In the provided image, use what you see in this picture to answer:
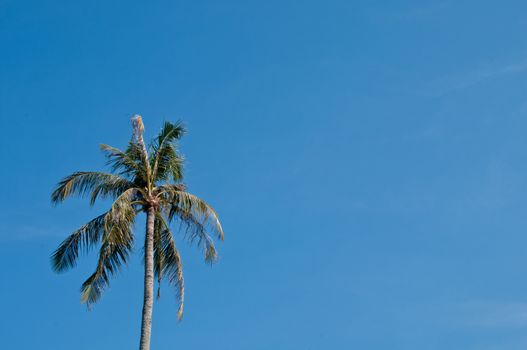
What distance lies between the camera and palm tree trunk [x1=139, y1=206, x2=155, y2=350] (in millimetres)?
34125

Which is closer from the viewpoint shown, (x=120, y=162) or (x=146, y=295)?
(x=146, y=295)

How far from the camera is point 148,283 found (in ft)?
115

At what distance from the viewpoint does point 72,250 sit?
1419 inches

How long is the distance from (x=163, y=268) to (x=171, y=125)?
4.86 metres

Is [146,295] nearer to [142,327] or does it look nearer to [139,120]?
[142,327]

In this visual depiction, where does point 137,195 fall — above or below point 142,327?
above

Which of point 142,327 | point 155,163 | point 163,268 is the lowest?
point 142,327

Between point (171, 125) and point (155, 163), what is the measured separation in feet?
5.89

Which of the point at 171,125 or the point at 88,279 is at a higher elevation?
the point at 171,125

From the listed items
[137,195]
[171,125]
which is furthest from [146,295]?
[171,125]

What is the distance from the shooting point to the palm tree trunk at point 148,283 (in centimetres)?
3412

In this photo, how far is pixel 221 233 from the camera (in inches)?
1465

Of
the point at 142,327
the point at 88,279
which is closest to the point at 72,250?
the point at 88,279

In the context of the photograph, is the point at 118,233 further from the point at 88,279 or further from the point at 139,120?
the point at 139,120
